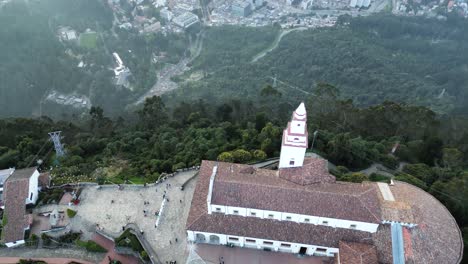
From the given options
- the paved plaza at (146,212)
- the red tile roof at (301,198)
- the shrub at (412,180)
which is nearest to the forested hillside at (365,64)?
the shrub at (412,180)

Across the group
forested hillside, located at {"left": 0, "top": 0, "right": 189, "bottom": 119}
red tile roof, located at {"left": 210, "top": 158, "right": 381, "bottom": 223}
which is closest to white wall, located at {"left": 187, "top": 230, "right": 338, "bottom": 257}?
red tile roof, located at {"left": 210, "top": 158, "right": 381, "bottom": 223}

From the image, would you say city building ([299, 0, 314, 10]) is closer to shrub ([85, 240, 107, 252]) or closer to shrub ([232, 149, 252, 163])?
shrub ([232, 149, 252, 163])

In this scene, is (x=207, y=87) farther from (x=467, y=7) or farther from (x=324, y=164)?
(x=467, y=7)

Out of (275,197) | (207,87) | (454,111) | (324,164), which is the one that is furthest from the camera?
(207,87)

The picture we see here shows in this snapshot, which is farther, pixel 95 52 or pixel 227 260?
pixel 95 52

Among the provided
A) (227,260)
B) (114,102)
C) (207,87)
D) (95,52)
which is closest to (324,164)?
(227,260)

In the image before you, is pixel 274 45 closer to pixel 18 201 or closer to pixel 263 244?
pixel 263 244

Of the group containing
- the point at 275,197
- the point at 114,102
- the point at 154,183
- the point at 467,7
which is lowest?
the point at 114,102
